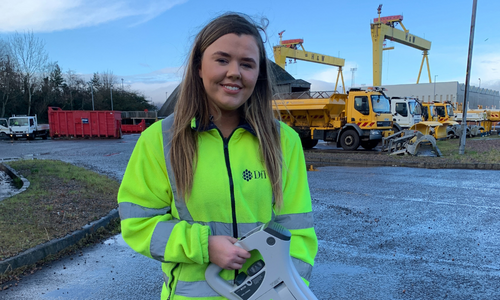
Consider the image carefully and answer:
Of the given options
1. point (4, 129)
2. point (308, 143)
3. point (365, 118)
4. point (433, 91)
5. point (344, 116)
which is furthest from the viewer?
point (433, 91)

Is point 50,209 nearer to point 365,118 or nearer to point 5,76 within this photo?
point 365,118

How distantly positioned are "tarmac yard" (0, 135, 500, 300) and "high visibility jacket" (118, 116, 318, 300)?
2.37m

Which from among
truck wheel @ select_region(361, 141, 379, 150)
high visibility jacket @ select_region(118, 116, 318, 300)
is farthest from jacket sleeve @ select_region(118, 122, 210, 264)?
truck wheel @ select_region(361, 141, 379, 150)

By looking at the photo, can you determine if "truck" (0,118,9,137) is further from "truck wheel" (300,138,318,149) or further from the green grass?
the green grass

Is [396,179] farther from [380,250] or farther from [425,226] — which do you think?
[380,250]

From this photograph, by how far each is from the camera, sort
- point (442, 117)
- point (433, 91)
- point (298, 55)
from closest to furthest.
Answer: point (442, 117) < point (298, 55) < point (433, 91)

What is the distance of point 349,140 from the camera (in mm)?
18359

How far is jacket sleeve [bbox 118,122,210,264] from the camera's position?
1.40 metres

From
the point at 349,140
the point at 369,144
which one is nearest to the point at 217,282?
the point at 349,140

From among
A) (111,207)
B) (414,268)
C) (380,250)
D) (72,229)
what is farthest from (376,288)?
(111,207)

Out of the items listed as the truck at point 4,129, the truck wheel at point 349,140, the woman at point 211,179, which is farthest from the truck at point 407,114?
the truck at point 4,129

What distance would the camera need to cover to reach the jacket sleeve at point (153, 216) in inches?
55.3

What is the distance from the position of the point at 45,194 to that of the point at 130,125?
99.9ft

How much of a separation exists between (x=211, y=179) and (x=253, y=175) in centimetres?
18
